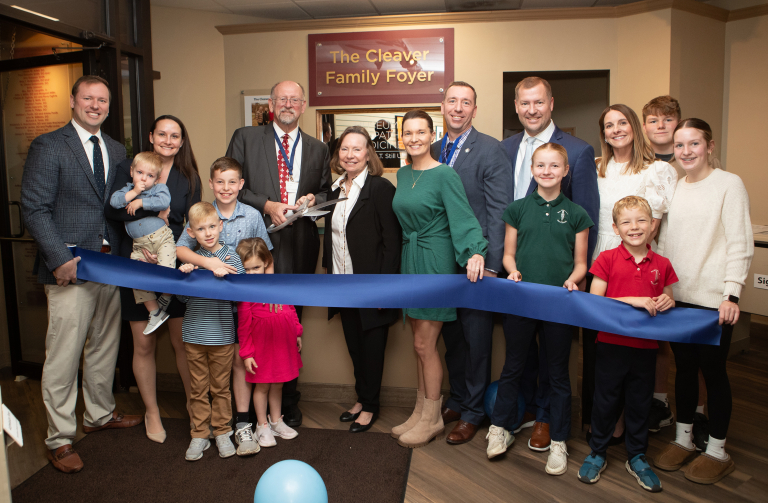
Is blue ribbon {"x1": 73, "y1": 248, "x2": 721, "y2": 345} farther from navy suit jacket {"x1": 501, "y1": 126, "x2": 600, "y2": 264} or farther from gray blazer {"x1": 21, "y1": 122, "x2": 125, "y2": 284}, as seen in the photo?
navy suit jacket {"x1": 501, "y1": 126, "x2": 600, "y2": 264}

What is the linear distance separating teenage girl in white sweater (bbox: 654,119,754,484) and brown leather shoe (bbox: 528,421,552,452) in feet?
1.74

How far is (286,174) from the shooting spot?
3.03m

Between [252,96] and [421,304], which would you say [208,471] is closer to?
[421,304]

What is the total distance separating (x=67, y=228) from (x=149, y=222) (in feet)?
1.29

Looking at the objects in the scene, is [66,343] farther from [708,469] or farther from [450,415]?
[708,469]

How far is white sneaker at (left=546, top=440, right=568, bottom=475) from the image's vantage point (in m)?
2.51

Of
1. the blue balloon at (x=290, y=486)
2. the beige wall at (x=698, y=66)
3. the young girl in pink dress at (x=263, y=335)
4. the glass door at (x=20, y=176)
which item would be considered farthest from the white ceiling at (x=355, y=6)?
the blue balloon at (x=290, y=486)

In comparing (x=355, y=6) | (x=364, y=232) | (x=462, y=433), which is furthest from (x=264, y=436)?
(x=355, y=6)

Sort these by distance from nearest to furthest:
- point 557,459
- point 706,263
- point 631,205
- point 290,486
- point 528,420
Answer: point 290,486 < point 631,205 < point 706,263 < point 557,459 < point 528,420

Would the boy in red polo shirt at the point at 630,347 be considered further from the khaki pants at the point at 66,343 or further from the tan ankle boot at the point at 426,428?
the khaki pants at the point at 66,343

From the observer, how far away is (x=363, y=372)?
9.71ft

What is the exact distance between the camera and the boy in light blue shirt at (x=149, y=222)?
2.55 meters

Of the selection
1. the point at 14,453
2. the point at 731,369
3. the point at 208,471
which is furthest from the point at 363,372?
the point at 731,369

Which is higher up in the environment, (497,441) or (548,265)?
(548,265)
